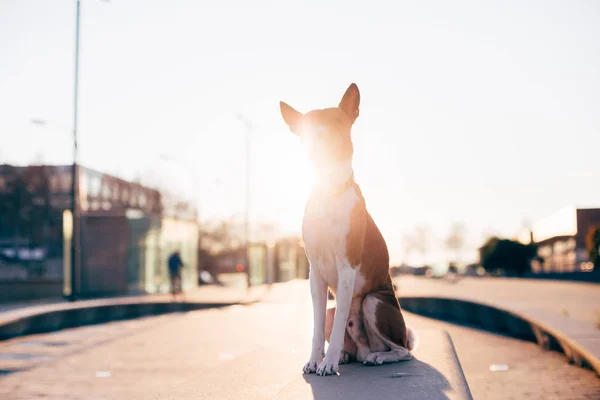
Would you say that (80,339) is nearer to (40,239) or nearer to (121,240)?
(121,240)

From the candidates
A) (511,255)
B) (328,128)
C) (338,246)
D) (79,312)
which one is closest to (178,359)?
(338,246)

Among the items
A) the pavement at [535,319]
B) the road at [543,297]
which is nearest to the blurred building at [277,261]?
the road at [543,297]

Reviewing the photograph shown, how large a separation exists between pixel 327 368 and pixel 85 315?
1500cm

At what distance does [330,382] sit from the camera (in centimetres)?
420

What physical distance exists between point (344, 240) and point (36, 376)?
668cm

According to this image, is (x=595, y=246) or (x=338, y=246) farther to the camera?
(x=595, y=246)

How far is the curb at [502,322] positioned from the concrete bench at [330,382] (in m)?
4.43

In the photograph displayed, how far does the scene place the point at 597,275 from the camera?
45.4 metres

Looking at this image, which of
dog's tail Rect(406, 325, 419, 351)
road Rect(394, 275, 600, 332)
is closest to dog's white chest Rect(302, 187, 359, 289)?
dog's tail Rect(406, 325, 419, 351)

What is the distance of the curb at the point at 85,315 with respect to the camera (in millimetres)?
14268

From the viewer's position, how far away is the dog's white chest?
15.1 feet

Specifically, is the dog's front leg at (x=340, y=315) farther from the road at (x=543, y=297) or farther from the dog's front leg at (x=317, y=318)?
the road at (x=543, y=297)

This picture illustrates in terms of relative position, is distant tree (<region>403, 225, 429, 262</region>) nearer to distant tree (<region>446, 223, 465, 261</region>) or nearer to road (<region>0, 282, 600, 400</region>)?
distant tree (<region>446, 223, 465, 261</region>)

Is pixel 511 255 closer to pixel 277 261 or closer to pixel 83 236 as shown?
pixel 277 261
